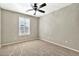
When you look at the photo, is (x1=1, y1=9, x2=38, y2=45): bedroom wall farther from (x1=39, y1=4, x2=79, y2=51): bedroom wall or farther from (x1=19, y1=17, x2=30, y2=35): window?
(x1=39, y1=4, x2=79, y2=51): bedroom wall

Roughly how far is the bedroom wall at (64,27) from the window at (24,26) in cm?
138

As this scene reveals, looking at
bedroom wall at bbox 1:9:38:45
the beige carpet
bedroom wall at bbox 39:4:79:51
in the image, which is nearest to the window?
bedroom wall at bbox 1:9:38:45

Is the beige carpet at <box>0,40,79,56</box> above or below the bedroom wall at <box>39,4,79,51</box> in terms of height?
below

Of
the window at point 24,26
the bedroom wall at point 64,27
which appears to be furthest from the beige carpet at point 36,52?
the window at point 24,26

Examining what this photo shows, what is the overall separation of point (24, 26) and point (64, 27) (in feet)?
8.73

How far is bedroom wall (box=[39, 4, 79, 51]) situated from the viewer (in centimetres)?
294

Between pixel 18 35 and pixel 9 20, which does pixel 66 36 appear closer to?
pixel 18 35

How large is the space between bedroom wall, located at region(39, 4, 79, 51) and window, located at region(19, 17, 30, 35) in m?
1.38

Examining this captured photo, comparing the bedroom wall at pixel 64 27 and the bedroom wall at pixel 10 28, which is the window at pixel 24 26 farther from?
the bedroom wall at pixel 64 27

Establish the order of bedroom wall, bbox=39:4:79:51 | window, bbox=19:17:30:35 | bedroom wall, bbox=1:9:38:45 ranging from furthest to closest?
1. window, bbox=19:17:30:35
2. bedroom wall, bbox=1:9:38:45
3. bedroom wall, bbox=39:4:79:51

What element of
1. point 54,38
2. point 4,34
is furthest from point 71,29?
point 4,34

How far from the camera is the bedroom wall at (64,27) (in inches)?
116

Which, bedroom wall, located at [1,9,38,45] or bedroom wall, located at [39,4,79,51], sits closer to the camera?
bedroom wall, located at [39,4,79,51]

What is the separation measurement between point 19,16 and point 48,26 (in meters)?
2.10
